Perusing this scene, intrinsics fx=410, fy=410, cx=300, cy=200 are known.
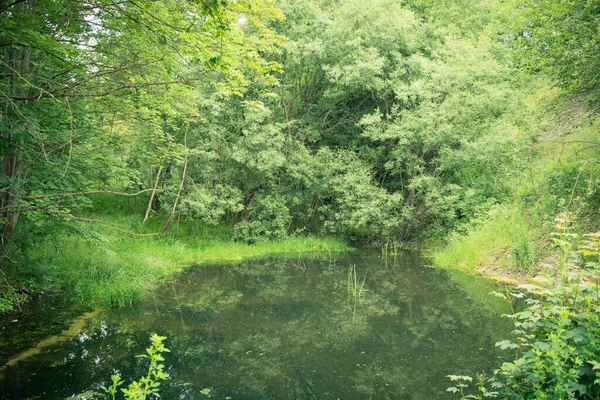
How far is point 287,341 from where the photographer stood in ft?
20.3

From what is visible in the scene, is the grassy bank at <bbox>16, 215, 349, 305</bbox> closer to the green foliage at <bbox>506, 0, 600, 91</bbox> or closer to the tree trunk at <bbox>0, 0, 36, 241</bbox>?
the tree trunk at <bbox>0, 0, 36, 241</bbox>

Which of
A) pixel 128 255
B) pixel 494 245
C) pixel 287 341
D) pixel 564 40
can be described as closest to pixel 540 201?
pixel 494 245

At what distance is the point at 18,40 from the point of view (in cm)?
441

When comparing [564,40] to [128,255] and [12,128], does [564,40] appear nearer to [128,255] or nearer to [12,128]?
[12,128]

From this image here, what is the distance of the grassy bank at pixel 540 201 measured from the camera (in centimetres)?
893

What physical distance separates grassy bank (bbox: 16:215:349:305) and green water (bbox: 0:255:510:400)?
0.62 m

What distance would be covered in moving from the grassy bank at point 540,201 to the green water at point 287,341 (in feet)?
4.72

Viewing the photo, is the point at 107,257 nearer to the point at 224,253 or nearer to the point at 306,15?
the point at 224,253

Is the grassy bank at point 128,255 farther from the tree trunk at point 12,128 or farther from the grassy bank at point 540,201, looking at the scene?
the grassy bank at point 540,201

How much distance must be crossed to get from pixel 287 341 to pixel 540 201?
27.8 ft

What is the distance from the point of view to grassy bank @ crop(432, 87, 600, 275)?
8.93m

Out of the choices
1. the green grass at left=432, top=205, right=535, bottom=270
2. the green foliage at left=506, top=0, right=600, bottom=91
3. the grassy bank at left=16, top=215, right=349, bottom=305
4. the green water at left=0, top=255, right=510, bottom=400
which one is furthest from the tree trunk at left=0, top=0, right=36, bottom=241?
the green grass at left=432, top=205, right=535, bottom=270

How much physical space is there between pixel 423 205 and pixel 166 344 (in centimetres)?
1209

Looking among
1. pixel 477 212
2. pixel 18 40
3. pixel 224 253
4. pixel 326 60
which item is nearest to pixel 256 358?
pixel 18 40
